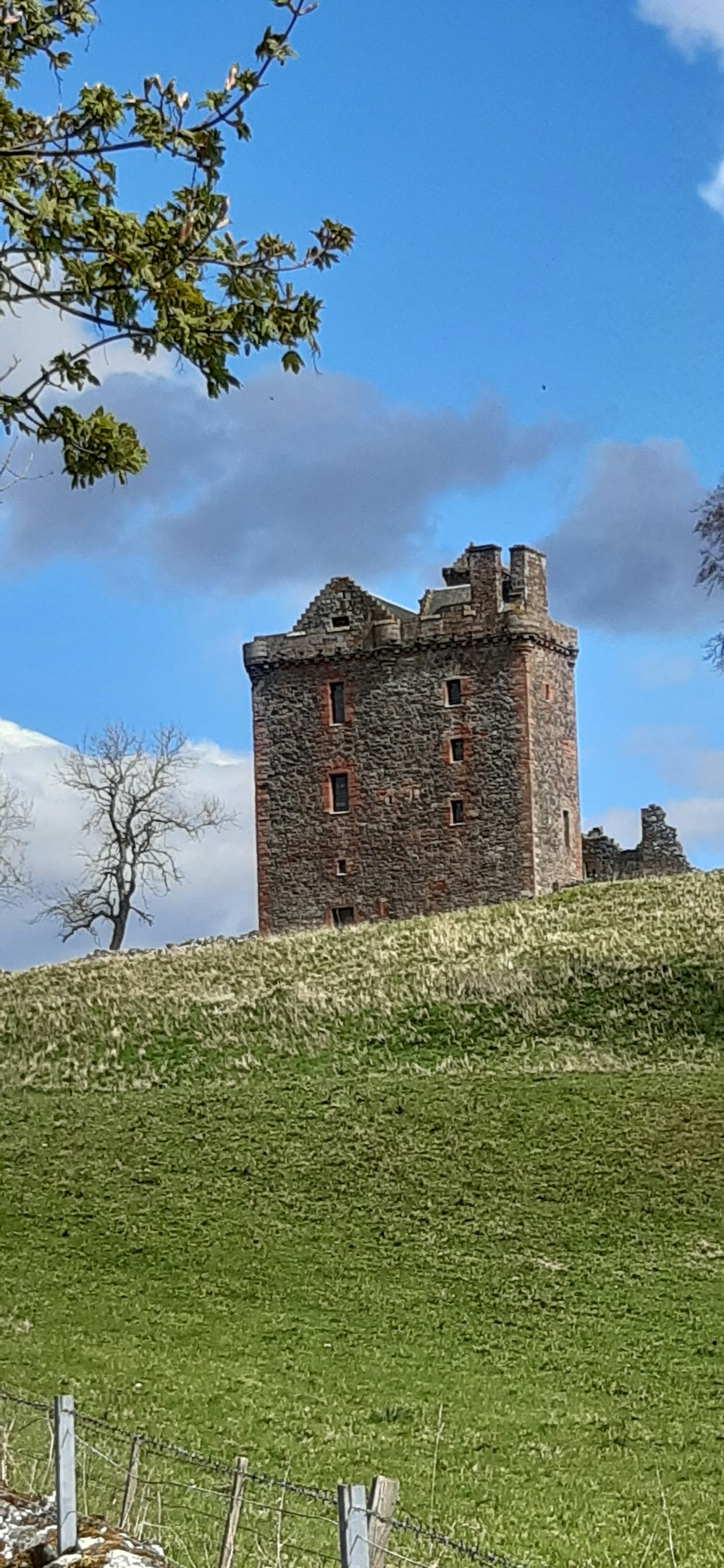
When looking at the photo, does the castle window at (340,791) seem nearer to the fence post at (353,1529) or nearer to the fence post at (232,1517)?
the fence post at (232,1517)

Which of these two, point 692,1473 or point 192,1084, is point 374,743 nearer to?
point 192,1084

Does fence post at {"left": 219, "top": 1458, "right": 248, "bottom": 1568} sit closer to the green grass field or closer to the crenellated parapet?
the green grass field

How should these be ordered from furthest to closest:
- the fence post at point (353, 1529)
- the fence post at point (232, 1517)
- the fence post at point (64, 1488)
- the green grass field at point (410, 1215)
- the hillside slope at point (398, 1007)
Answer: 1. the hillside slope at point (398, 1007)
2. the green grass field at point (410, 1215)
3. the fence post at point (232, 1517)
4. the fence post at point (64, 1488)
5. the fence post at point (353, 1529)

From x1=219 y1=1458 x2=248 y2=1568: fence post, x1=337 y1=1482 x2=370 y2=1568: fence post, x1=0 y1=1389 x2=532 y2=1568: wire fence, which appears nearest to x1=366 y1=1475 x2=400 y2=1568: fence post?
x1=0 y1=1389 x2=532 y2=1568: wire fence

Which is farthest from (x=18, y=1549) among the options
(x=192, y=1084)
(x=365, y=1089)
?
(x=192, y=1084)

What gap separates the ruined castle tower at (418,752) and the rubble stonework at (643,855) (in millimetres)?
2592

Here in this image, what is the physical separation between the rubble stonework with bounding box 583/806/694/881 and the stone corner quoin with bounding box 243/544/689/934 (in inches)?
5.3

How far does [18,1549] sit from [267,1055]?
30491 mm

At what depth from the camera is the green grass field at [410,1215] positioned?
17.0 meters

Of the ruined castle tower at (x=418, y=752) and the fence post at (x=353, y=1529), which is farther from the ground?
the ruined castle tower at (x=418, y=752)

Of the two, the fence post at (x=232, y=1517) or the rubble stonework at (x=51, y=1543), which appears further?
the fence post at (x=232, y=1517)

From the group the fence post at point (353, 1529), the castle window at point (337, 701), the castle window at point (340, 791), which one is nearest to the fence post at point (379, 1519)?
the fence post at point (353, 1529)

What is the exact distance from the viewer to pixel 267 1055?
38.0m

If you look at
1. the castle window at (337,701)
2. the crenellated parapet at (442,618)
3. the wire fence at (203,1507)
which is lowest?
the wire fence at (203,1507)
